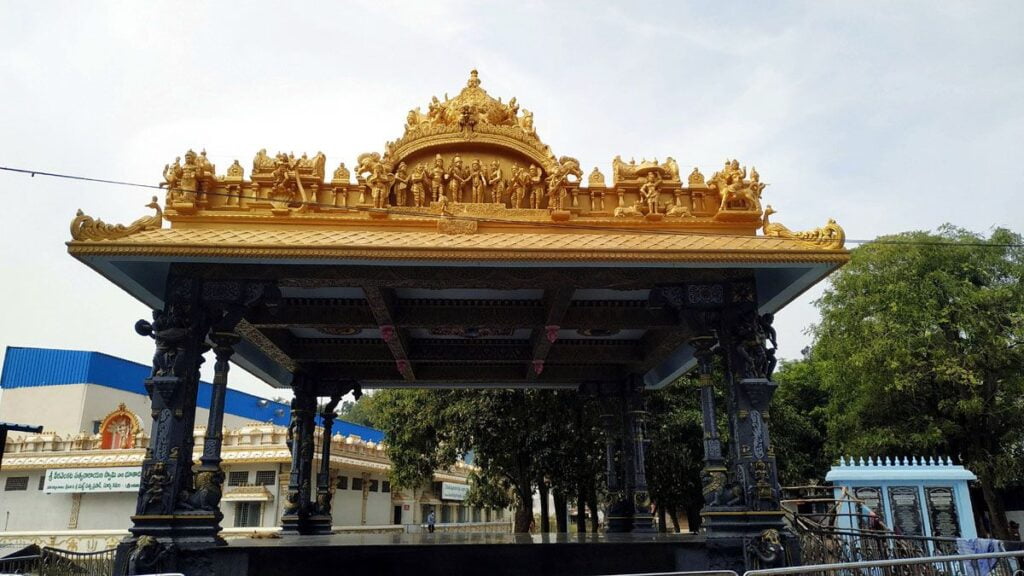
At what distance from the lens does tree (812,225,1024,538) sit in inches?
885

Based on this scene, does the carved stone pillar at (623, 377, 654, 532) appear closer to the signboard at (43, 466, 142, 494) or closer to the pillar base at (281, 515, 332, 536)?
the pillar base at (281, 515, 332, 536)

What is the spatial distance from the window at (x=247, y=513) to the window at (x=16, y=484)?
34.4ft

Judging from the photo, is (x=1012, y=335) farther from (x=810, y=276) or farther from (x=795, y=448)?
(x=810, y=276)

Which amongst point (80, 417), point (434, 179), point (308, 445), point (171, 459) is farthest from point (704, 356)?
point (80, 417)

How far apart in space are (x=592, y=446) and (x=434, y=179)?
13258 millimetres

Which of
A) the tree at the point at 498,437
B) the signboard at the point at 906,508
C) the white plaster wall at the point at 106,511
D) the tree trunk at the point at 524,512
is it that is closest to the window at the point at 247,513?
the white plaster wall at the point at 106,511

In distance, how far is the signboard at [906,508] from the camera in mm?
15117

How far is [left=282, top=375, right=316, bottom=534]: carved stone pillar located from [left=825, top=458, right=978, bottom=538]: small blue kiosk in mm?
11924

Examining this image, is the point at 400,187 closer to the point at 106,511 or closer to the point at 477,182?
the point at 477,182

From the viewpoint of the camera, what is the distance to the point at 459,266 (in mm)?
8312

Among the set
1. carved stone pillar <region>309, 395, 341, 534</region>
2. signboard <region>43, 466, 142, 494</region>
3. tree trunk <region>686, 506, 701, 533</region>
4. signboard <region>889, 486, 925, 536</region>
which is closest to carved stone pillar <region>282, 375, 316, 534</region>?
carved stone pillar <region>309, 395, 341, 534</region>

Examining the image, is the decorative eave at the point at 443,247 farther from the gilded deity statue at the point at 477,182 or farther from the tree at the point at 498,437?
the tree at the point at 498,437

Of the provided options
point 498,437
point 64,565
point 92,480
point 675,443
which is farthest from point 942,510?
point 92,480

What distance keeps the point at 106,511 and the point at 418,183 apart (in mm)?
24708
